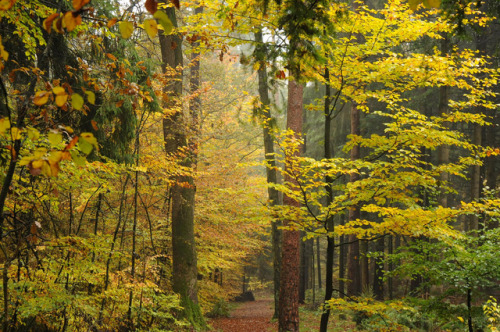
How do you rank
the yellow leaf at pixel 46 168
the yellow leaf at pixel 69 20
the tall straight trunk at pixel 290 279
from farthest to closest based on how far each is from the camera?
the tall straight trunk at pixel 290 279 < the yellow leaf at pixel 46 168 < the yellow leaf at pixel 69 20

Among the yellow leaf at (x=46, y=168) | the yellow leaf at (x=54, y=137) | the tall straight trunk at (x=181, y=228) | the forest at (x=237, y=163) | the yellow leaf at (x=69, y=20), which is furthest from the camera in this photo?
the tall straight trunk at (x=181, y=228)

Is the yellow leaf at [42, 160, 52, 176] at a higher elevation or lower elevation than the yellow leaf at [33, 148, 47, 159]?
lower

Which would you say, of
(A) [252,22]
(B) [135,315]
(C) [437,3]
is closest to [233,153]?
(B) [135,315]

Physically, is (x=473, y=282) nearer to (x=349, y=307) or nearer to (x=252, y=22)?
(x=349, y=307)

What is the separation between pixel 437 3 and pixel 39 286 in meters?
5.07

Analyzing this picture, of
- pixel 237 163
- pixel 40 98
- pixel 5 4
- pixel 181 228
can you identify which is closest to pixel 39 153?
pixel 40 98

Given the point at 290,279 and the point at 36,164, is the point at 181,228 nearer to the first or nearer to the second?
the point at 290,279

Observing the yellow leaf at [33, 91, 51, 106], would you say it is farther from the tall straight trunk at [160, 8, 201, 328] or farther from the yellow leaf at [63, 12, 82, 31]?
the tall straight trunk at [160, 8, 201, 328]

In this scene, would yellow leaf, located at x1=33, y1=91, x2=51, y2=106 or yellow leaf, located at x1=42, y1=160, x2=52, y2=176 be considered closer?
yellow leaf, located at x1=42, y1=160, x2=52, y2=176

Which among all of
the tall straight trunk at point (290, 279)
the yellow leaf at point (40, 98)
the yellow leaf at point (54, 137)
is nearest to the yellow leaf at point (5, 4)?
the yellow leaf at point (40, 98)

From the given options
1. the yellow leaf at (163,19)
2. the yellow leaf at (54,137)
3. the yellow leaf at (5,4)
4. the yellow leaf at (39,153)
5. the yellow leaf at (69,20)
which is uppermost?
the yellow leaf at (5,4)

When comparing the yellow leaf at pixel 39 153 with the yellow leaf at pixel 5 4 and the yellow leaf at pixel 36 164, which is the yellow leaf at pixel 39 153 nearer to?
the yellow leaf at pixel 36 164

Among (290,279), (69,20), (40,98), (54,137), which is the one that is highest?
(69,20)

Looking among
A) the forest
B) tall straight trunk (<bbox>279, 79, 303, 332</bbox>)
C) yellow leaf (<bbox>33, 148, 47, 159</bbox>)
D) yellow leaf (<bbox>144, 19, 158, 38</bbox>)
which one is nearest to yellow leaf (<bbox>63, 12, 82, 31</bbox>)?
the forest
